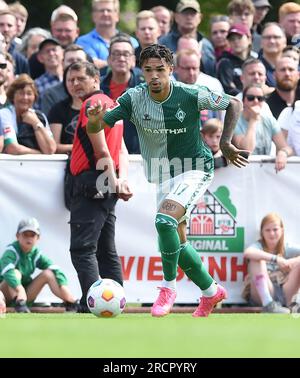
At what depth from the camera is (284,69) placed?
15297 mm

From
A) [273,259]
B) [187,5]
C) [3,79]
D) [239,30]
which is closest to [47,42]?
[3,79]

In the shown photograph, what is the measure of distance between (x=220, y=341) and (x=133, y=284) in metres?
5.22

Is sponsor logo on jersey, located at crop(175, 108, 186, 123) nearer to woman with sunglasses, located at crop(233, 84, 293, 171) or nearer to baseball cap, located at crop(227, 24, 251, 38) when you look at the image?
woman with sunglasses, located at crop(233, 84, 293, 171)

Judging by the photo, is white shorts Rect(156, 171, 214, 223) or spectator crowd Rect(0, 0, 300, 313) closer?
white shorts Rect(156, 171, 214, 223)

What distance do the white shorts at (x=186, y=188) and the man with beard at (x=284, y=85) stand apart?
14.0ft

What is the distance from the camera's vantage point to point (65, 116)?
13984 mm

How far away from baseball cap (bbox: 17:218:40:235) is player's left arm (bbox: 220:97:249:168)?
3.09 m

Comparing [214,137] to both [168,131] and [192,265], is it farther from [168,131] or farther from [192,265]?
[192,265]

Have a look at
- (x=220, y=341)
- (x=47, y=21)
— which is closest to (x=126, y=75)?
(x=220, y=341)

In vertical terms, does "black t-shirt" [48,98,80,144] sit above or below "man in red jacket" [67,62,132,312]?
above

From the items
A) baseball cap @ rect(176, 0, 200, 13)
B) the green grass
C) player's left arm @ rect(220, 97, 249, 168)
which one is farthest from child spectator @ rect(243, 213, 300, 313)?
baseball cap @ rect(176, 0, 200, 13)

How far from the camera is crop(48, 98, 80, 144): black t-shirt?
45.7ft

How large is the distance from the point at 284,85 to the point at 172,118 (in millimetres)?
4553

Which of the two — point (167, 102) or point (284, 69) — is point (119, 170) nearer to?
point (167, 102)
